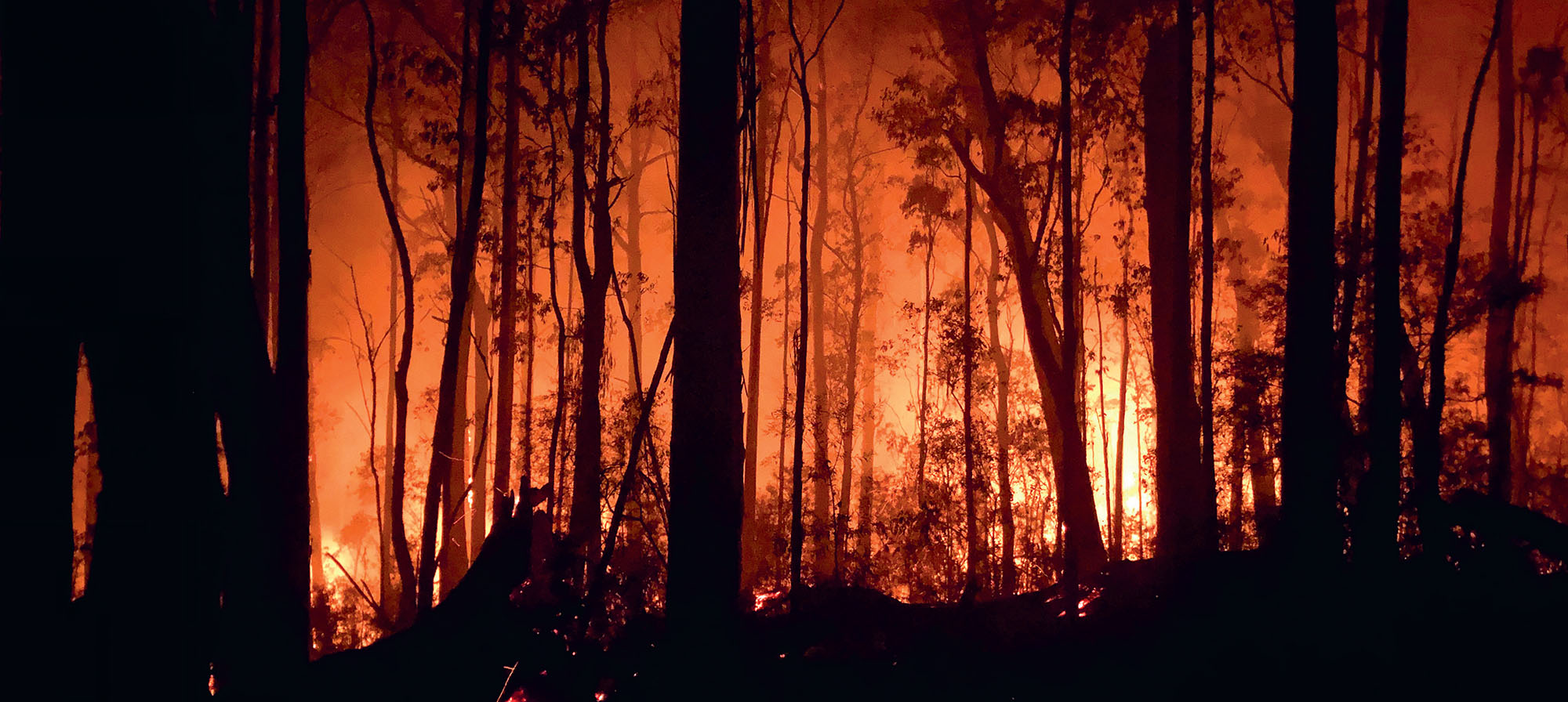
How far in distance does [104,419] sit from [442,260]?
65.7 ft

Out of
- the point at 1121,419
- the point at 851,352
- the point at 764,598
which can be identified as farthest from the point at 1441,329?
the point at 851,352

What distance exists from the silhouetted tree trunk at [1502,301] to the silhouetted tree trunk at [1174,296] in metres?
3.80

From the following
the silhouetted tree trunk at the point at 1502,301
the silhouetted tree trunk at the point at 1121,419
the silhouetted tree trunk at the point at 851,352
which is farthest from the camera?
the silhouetted tree trunk at the point at 851,352

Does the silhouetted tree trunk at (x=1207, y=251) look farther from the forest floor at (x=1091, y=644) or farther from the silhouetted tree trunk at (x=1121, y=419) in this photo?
the silhouetted tree trunk at (x=1121, y=419)

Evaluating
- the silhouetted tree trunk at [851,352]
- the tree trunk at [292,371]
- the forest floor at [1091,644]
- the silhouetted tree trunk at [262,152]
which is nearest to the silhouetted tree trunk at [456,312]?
the silhouetted tree trunk at [262,152]

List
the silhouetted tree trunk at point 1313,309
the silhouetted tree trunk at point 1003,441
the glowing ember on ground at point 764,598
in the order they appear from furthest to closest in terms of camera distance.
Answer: the silhouetted tree trunk at point 1003,441 → the glowing ember on ground at point 764,598 → the silhouetted tree trunk at point 1313,309

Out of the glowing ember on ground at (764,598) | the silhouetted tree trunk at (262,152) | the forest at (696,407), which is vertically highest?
the silhouetted tree trunk at (262,152)

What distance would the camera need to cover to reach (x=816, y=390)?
19.0m

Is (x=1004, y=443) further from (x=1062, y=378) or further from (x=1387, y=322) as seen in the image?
(x=1387, y=322)

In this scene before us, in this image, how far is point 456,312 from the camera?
673cm

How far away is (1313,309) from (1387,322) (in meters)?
1.00

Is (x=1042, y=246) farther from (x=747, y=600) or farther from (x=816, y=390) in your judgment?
(x=747, y=600)

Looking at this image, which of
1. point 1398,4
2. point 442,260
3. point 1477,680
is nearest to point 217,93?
point 1477,680

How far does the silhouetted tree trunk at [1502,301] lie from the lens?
34.0ft
